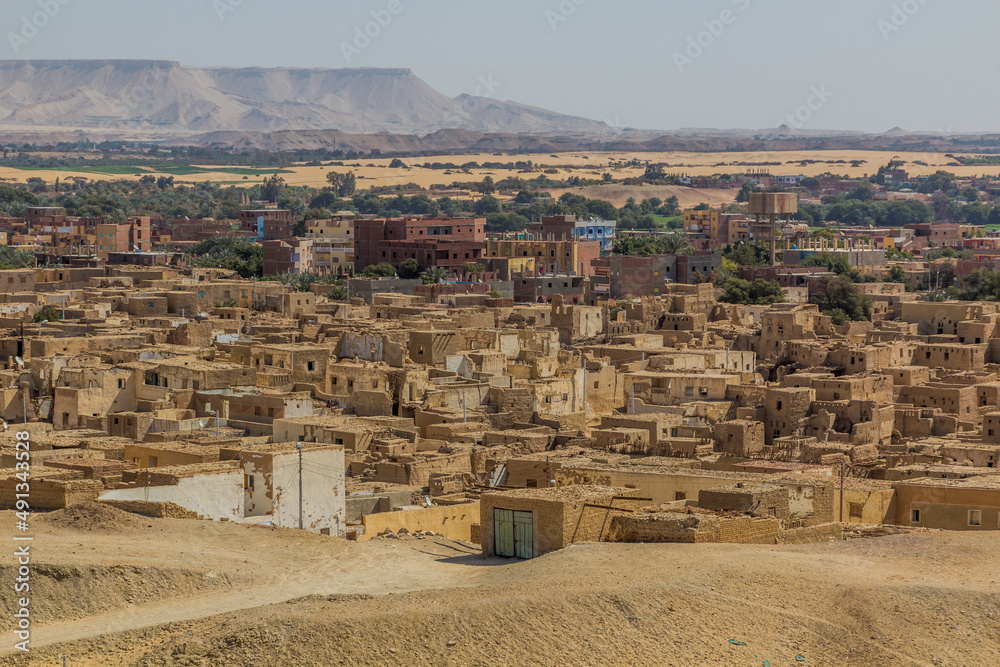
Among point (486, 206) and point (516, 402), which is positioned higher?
point (486, 206)

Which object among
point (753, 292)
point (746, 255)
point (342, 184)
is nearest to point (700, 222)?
point (746, 255)

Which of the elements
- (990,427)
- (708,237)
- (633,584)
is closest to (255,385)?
(990,427)

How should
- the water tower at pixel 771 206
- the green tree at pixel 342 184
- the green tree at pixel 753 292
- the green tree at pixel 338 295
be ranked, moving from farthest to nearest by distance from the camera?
the green tree at pixel 342 184 → the water tower at pixel 771 206 → the green tree at pixel 753 292 → the green tree at pixel 338 295

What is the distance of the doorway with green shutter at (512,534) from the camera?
57.8 feet

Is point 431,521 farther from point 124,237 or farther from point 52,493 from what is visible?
point 124,237

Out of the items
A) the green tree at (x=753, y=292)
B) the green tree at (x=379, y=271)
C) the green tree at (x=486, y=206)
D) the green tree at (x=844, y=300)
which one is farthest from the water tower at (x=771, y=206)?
the green tree at (x=486, y=206)

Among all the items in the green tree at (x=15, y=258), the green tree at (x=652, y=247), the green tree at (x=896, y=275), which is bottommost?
the green tree at (x=896, y=275)

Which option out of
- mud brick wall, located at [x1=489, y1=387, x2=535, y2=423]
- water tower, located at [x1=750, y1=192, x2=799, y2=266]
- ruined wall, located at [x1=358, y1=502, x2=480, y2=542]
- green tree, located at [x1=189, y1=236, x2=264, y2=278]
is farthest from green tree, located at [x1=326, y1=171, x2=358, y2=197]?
ruined wall, located at [x1=358, y1=502, x2=480, y2=542]

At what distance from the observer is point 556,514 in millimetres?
17453

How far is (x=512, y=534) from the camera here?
17734mm

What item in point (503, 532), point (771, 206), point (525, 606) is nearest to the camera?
point (525, 606)

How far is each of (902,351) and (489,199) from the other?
113 m

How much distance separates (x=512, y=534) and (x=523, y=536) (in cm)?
13

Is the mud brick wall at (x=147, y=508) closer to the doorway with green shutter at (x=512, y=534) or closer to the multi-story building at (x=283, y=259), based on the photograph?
the doorway with green shutter at (x=512, y=534)
